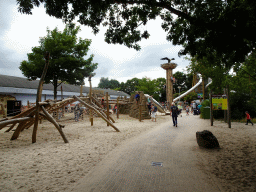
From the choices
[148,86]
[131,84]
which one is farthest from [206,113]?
[131,84]

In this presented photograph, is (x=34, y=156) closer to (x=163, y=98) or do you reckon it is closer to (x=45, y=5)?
(x=45, y=5)

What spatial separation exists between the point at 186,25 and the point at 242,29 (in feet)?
8.37

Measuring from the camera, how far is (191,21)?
4.88 m

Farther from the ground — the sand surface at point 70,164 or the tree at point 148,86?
the tree at point 148,86

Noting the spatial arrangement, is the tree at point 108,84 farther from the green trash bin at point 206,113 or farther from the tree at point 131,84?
the green trash bin at point 206,113

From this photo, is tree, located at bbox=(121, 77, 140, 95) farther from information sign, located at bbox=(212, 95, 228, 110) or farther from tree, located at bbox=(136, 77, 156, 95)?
information sign, located at bbox=(212, 95, 228, 110)

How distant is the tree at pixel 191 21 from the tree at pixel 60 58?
1337cm

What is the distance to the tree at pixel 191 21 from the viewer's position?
14.6 feet

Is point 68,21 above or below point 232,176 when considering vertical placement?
above

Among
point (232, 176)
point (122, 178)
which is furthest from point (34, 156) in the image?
point (232, 176)

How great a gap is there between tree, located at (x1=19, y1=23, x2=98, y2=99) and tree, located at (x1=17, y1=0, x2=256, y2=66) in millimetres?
13372

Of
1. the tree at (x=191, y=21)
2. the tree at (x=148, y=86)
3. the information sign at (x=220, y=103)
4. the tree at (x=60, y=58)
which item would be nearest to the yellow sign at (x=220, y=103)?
the information sign at (x=220, y=103)

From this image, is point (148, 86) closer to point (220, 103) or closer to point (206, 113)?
point (206, 113)

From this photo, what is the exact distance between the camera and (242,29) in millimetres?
4305
